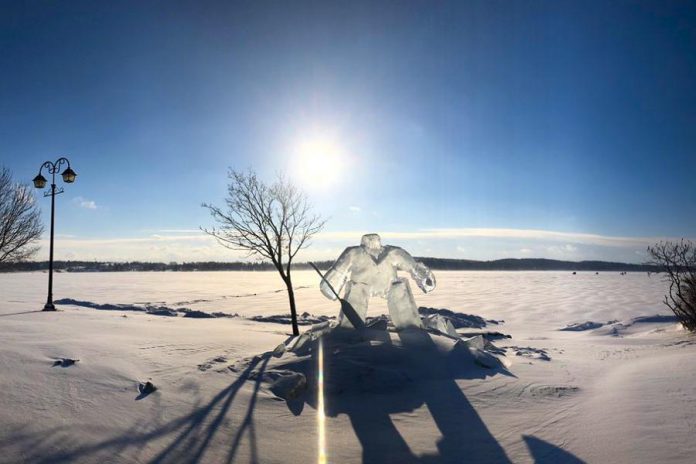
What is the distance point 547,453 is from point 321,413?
2.48 m

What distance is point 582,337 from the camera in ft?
42.6

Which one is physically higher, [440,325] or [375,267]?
[375,267]

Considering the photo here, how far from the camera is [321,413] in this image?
16.9 feet

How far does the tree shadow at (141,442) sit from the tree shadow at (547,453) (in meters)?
2.68

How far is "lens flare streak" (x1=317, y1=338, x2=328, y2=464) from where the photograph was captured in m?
4.19

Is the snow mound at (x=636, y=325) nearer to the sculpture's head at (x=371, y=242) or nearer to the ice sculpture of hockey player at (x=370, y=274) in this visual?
the ice sculpture of hockey player at (x=370, y=274)

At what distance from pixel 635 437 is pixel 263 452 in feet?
12.1

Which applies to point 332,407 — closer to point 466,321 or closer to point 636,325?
point 466,321

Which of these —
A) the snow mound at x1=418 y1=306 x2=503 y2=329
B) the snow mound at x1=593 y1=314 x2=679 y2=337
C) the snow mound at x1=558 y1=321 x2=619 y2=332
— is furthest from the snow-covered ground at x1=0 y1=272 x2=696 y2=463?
the snow mound at x1=558 y1=321 x2=619 y2=332

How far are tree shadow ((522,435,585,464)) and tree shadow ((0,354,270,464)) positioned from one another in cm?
268

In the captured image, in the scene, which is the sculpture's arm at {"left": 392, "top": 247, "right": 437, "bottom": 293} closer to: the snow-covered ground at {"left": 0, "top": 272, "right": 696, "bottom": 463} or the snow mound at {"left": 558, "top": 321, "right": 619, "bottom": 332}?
the snow-covered ground at {"left": 0, "top": 272, "right": 696, "bottom": 463}

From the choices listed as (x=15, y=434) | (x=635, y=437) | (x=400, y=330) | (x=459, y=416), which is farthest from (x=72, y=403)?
(x=635, y=437)

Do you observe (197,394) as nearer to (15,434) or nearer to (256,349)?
(15,434)

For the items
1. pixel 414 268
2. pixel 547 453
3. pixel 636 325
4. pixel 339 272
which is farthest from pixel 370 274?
pixel 636 325
